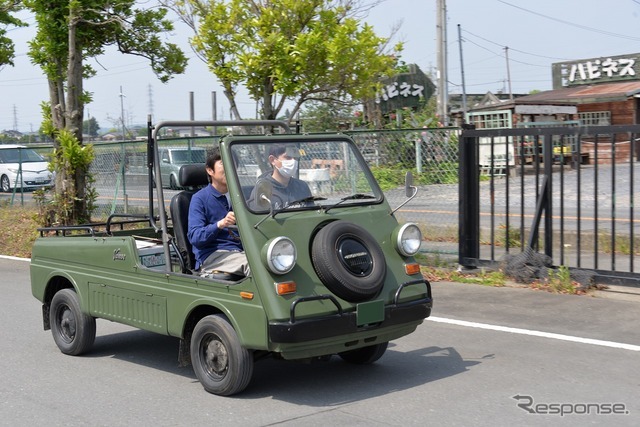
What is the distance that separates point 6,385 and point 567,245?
26.8ft

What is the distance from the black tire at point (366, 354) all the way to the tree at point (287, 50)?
20.3 feet

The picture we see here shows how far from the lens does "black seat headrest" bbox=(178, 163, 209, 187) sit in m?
7.02

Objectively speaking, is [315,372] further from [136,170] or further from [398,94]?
[398,94]

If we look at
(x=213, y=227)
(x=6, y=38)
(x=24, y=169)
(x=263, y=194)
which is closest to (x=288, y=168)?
(x=263, y=194)

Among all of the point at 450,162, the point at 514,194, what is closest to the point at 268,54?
the point at 450,162

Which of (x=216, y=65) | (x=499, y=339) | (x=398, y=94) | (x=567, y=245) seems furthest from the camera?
(x=398, y=94)

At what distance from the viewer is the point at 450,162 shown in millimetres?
12000

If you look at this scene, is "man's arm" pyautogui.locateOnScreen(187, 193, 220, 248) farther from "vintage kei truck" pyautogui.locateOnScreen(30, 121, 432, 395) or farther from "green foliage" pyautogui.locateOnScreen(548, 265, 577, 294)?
"green foliage" pyautogui.locateOnScreen(548, 265, 577, 294)

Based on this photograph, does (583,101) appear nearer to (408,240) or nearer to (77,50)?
(77,50)

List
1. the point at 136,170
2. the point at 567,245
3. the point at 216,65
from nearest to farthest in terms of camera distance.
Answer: the point at 567,245 < the point at 216,65 < the point at 136,170

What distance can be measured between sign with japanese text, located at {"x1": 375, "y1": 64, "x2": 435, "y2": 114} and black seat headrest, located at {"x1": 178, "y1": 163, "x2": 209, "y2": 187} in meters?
28.4

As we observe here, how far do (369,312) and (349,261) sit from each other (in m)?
0.39

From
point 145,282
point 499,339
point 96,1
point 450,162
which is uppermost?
point 96,1

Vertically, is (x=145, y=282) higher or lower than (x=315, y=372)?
higher
